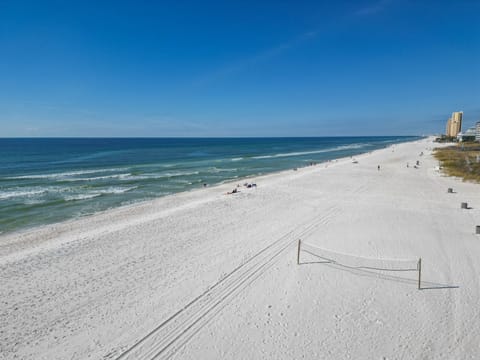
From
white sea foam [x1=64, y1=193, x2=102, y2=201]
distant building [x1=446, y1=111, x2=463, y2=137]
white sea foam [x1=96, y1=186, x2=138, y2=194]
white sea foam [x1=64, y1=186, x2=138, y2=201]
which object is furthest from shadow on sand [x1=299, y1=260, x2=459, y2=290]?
distant building [x1=446, y1=111, x2=463, y2=137]

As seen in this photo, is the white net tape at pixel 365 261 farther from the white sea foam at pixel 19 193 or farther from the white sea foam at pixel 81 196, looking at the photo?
the white sea foam at pixel 19 193

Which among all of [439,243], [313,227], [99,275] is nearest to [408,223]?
[439,243]

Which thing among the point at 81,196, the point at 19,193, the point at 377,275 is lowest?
the point at 377,275

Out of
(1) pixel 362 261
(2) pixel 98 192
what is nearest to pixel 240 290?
(1) pixel 362 261

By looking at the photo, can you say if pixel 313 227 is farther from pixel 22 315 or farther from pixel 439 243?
pixel 22 315

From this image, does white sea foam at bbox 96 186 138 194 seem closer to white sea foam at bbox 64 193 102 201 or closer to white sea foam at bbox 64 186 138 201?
white sea foam at bbox 64 186 138 201

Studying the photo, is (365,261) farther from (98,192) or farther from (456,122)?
(456,122)
